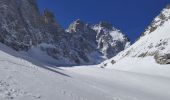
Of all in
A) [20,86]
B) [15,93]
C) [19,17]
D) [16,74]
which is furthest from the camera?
[19,17]

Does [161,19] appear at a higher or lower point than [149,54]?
higher

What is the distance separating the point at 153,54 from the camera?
74188 millimetres

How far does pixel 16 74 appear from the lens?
94.3 ft

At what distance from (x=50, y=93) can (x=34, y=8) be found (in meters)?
152

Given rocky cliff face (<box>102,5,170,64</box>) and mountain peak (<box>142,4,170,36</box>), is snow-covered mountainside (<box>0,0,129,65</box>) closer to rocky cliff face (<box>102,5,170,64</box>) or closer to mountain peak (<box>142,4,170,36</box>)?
mountain peak (<box>142,4,170,36</box>)

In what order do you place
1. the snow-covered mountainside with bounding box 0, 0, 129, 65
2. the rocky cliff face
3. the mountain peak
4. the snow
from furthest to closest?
the snow-covered mountainside with bounding box 0, 0, 129, 65 < the mountain peak < the rocky cliff face < the snow

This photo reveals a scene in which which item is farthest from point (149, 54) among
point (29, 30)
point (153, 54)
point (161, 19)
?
point (29, 30)

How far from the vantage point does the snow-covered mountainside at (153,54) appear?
223 ft

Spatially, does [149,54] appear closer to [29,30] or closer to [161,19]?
[161,19]

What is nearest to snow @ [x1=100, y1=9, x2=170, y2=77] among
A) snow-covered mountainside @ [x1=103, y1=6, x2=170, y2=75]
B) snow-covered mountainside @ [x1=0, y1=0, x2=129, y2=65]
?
snow-covered mountainside @ [x1=103, y1=6, x2=170, y2=75]

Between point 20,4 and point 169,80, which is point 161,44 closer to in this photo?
point 169,80

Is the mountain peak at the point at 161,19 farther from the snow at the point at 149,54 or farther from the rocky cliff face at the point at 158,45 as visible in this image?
the snow at the point at 149,54

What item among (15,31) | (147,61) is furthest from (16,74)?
(15,31)

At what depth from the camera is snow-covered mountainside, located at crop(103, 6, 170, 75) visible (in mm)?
67938
